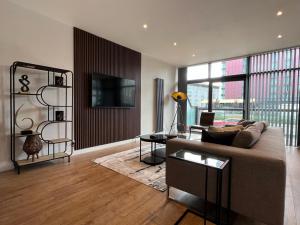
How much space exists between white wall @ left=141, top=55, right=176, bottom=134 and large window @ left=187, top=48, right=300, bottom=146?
3.66ft

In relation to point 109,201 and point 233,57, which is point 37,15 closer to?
point 109,201

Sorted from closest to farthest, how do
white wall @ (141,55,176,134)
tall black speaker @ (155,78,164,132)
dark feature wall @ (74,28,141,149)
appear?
dark feature wall @ (74,28,141,149), white wall @ (141,55,176,134), tall black speaker @ (155,78,164,132)

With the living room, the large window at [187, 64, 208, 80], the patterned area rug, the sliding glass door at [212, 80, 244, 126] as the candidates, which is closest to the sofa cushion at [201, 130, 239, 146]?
the living room

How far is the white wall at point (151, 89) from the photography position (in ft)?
17.7

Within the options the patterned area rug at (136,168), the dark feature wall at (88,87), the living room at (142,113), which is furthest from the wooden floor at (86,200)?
the dark feature wall at (88,87)

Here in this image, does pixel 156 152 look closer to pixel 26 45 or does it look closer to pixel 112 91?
pixel 112 91

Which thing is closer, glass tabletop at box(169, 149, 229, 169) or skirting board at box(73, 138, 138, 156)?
glass tabletop at box(169, 149, 229, 169)

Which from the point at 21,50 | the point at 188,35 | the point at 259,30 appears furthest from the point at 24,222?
the point at 259,30

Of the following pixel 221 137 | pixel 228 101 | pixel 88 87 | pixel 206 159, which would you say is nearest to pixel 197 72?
pixel 228 101

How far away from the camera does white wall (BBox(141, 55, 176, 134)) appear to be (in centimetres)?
540

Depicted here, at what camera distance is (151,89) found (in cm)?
569

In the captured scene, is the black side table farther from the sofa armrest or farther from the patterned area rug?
the patterned area rug

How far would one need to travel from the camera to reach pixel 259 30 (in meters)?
3.54

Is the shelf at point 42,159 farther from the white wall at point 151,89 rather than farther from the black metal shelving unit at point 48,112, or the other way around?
the white wall at point 151,89
